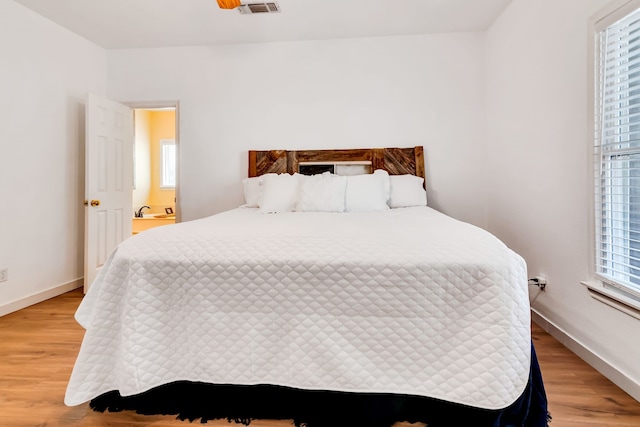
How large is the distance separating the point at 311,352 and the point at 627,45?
2076 mm

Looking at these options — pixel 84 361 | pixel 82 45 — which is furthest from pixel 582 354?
pixel 82 45

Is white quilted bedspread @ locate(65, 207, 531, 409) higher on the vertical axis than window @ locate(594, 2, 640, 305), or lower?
lower

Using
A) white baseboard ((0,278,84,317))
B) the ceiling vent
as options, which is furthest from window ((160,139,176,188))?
the ceiling vent

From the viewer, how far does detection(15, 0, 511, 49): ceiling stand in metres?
2.70

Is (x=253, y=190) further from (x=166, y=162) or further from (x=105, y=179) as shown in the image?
(x=166, y=162)

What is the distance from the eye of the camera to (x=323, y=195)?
262 centimetres

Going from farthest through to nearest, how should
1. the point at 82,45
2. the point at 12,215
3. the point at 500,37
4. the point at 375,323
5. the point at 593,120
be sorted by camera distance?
1. the point at 82,45
2. the point at 500,37
3. the point at 12,215
4. the point at 593,120
5. the point at 375,323

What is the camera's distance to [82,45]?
3277mm

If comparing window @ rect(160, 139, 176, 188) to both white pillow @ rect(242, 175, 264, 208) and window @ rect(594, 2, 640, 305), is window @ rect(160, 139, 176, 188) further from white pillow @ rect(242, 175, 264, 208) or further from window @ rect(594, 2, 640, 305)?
window @ rect(594, 2, 640, 305)

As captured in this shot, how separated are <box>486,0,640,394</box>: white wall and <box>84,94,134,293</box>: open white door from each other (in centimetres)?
374

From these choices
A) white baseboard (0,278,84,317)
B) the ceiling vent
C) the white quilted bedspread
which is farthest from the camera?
the ceiling vent

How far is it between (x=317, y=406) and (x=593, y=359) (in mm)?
1527

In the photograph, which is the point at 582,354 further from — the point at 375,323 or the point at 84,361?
the point at 84,361

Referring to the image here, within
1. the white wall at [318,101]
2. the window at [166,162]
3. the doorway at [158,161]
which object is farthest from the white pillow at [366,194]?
the window at [166,162]
